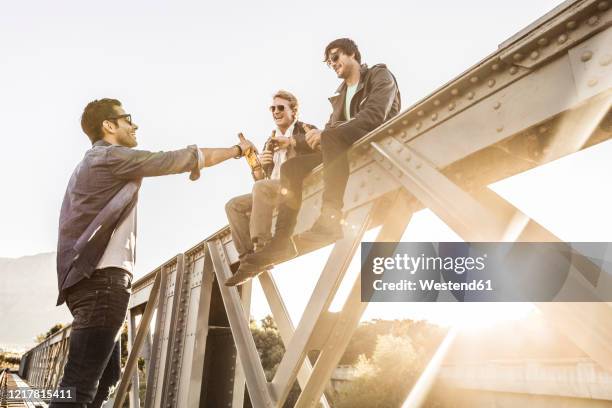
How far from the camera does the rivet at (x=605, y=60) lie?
165 centimetres

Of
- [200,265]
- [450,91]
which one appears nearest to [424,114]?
[450,91]

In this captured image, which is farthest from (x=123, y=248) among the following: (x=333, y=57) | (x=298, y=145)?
(x=333, y=57)

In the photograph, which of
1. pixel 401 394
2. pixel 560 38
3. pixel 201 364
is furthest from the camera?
pixel 401 394

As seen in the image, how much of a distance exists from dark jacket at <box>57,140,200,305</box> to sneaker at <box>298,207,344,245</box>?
107cm

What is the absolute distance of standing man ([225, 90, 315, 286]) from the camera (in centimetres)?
367

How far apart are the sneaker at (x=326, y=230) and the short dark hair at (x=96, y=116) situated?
5.86 feet

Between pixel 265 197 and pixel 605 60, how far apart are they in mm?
2643

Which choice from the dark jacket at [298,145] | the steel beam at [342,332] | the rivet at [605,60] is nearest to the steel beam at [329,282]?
the steel beam at [342,332]

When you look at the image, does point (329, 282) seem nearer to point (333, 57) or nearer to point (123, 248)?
point (123, 248)

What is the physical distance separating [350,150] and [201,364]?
9.81ft

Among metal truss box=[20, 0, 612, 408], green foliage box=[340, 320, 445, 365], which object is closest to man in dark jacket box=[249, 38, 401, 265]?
metal truss box=[20, 0, 612, 408]

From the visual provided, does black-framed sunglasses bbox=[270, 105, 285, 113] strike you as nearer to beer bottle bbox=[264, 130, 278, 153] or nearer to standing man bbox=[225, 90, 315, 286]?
standing man bbox=[225, 90, 315, 286]

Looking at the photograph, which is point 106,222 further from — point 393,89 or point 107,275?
point 393,89

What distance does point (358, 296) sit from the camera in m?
2.82
